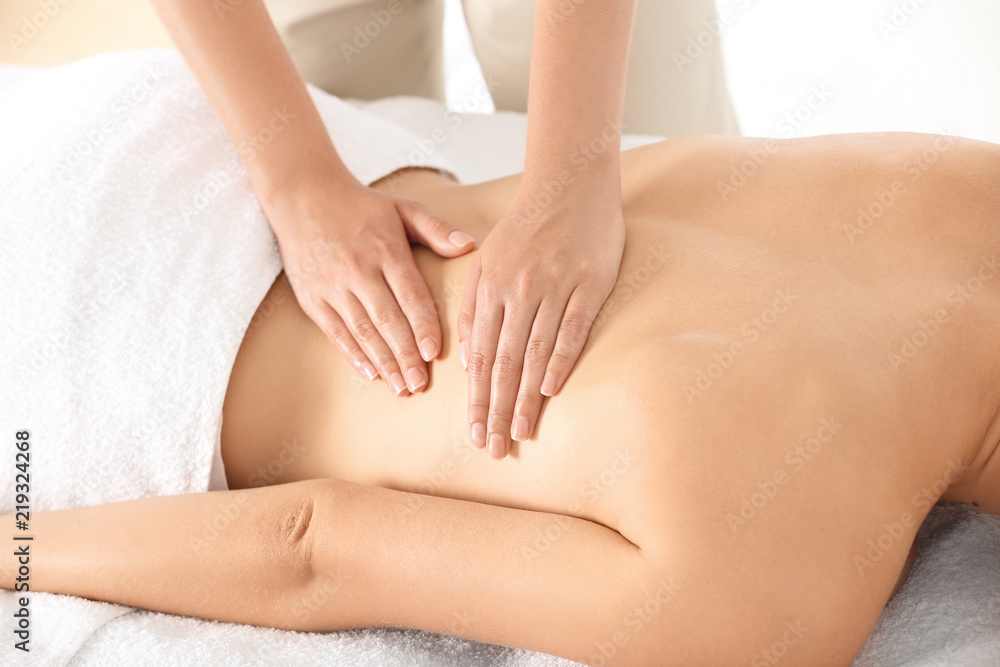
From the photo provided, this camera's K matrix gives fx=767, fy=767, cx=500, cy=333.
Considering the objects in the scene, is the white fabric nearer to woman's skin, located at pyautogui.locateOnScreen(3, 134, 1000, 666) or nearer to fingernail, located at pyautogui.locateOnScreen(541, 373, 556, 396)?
woman's skin, located at pyautogui.locateOnScreen(3, 134, 1000, 666)

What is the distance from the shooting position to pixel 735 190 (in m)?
0.90

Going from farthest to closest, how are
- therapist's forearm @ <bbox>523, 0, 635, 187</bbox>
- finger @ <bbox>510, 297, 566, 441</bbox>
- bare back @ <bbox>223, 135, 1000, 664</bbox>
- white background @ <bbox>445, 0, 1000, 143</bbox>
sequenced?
white background @ <bbox>445, 0, 1000, 143</bbox>, therapist's forearm @ <bbox>523, 0, 635, 187</bbox>, finger @ <bbox>510, 297, 566, 441</bbox>, bare back @ <bbox>223, 135, 1000, 664</bbox>

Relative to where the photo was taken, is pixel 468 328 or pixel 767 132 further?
pixel 767 132

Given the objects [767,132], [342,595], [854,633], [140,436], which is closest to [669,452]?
[854,633]

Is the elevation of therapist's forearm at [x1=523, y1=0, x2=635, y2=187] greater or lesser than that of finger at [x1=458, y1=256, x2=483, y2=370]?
greater

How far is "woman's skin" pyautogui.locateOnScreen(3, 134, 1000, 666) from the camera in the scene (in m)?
0.66

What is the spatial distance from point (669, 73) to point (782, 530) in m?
1.34

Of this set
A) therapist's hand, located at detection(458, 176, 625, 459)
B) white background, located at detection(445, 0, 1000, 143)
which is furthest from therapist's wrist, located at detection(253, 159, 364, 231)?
white background, located at detection(445, 0, 1000, 143)

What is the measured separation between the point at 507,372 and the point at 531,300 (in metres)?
0.09

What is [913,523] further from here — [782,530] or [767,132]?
[767,132]

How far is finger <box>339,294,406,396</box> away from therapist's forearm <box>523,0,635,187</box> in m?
0.25

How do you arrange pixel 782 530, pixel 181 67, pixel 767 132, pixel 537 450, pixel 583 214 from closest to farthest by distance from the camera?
pixel 782 530, pixel 537 450, pixel 583 214, pixel 181 67, pixel 767 132

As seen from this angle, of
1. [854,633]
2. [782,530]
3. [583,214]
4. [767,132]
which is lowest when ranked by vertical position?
[854,633]

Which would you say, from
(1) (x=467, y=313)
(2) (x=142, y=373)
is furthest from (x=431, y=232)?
(2) (x=142, y=373)
